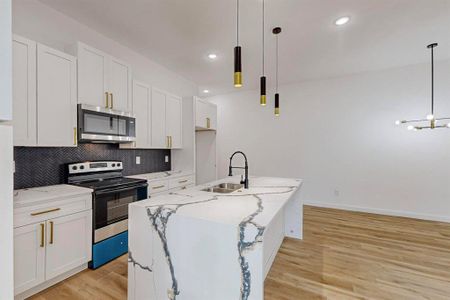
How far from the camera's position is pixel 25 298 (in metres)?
1.77

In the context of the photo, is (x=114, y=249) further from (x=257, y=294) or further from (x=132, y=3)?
(x=132, y=3)

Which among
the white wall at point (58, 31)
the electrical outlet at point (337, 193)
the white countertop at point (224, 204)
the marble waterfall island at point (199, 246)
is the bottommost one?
the electrical outlet at point (337, 193)

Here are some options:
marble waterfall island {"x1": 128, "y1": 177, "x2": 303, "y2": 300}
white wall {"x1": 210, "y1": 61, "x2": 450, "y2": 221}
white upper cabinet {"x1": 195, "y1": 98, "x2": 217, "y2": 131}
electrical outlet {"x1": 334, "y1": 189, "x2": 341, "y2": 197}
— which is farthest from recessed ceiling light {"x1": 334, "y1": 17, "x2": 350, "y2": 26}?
electrical outlet {"x1": 334, "y1": 189, "x2": 341, "y2": 197}

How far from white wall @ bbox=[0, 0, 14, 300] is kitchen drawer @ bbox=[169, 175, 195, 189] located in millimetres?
2644

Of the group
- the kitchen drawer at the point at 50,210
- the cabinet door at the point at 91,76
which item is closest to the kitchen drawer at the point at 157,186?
the kitchen drawer at the point at 50,210

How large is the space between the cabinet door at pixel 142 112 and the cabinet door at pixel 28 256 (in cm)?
157

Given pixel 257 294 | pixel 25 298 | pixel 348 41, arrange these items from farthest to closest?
1. pixel 348 41
2. pixel 25 298
3. pixel 257 294

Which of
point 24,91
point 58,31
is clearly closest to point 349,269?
point 24,91

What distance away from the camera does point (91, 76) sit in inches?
95.0

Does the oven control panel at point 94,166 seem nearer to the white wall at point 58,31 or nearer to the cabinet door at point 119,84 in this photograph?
the cabinet door at point 119,84

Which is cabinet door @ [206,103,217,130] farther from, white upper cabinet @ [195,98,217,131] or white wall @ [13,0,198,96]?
white wall @ [13,0,198,96]

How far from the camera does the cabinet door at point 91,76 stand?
2.31 metres

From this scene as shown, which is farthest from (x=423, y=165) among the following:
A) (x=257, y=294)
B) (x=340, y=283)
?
(x=257, y=294)

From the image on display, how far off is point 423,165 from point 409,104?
44.9 inches
